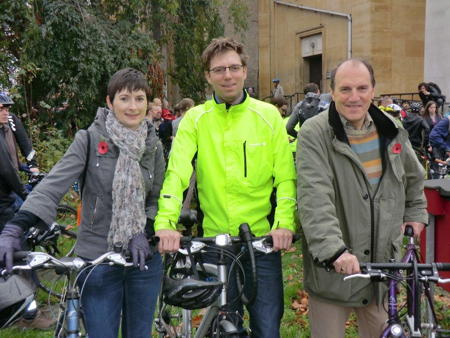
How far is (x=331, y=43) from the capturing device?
22.6 m

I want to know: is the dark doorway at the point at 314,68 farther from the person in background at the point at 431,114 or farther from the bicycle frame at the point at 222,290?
the bicycle frame at the point at 222,290

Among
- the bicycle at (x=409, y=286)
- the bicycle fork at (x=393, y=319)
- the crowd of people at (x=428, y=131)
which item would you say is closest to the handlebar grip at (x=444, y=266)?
the bicycle at (x=409, y=286)

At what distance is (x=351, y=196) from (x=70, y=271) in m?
1.46

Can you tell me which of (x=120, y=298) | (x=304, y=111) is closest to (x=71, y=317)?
(x=120, y=298)

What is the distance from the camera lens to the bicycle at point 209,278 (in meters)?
2.49

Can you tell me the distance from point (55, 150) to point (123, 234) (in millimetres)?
7809

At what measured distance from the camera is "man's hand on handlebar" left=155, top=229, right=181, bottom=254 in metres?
2.65

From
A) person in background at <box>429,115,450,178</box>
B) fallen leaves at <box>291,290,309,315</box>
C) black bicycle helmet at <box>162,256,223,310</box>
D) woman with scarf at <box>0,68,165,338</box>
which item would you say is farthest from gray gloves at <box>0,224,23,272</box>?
person in background at <box>429,115,450,178</box>

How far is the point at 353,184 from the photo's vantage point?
269 centimetres

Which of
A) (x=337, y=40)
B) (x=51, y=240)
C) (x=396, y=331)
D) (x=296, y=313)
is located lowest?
(x=296, y=313)

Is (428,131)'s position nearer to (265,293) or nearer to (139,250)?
(265,293)

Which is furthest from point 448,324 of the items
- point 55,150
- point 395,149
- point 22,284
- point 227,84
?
point 55,150

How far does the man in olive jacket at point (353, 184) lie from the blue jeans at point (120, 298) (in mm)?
919

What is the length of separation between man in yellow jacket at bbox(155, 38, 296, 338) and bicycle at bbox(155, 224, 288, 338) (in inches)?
6.8
